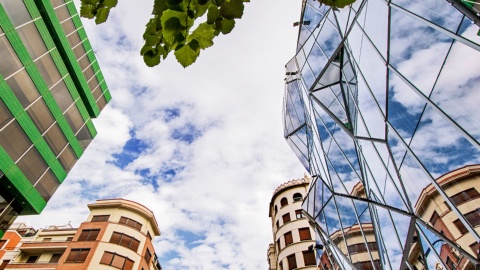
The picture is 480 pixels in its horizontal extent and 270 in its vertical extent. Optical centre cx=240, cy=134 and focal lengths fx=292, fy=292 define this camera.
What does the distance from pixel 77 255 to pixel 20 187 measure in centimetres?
1601

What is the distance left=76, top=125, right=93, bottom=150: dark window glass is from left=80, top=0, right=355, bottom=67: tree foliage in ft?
84.1

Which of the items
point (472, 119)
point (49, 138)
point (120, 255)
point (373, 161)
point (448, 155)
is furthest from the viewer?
point (120, 255)

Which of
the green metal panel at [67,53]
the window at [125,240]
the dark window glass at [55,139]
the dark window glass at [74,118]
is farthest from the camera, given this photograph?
the window at [125,240]

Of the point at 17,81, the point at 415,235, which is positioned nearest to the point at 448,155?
the point at 415,235

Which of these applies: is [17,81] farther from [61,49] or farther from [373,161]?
[373,161]

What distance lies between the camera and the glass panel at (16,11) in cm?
1678

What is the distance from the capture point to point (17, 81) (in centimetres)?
1761

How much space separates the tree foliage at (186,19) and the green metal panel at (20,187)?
19.3 meters

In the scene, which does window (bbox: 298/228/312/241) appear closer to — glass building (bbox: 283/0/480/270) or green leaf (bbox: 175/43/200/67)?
glass building (bbox: 283/0/480/270)

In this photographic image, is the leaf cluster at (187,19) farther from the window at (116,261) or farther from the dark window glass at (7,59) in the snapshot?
→ the window at (116,261)

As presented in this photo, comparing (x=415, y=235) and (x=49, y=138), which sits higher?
(x=49, y=138)

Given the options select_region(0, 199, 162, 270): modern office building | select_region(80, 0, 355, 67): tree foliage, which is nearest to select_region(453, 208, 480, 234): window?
select_region(80, 0, 355, 67): tree foliage

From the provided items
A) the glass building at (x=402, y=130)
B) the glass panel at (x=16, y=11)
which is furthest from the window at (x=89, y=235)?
the glass building at (x=402, y=130)

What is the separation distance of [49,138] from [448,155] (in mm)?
23242
